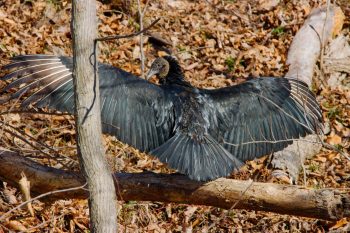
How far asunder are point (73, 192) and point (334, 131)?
409cm

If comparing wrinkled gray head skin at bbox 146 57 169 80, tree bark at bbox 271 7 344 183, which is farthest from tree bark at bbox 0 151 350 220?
tree bark at bbox 271 7 344 183

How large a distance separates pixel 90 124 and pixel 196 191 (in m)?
1.35

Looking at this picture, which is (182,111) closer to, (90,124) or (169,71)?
(169,71)

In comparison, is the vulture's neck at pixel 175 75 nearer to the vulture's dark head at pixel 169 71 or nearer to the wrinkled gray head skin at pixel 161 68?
the vulture's dark head at pixel 169 71

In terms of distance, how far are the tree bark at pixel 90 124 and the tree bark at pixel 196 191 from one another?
2.41 ft

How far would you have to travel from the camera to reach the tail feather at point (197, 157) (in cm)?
490

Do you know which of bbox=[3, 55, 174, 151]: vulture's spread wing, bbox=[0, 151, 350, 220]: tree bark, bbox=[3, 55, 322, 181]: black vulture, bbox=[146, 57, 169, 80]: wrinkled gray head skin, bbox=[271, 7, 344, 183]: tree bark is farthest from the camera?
bbox=[271, 7, 344, 183]: tree bark

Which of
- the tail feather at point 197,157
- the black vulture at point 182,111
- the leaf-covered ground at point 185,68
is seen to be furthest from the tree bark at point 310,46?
the tail feather at point 197,157

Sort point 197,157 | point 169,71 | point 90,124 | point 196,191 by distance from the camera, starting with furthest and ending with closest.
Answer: point 169,71
point 197,157
point 196,191
point 90,124

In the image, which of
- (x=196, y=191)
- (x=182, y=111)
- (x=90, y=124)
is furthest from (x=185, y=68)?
(x=90, y=124)

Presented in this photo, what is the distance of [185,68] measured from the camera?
335 inches

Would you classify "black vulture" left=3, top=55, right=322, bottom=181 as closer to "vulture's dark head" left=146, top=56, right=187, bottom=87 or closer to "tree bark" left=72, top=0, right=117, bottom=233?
"vulture's dark head" left=146, top=56, right=187, bottom=87

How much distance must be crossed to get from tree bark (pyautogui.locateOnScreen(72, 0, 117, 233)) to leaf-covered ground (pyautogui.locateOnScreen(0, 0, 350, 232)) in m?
1.81

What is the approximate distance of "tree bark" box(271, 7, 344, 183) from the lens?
7344 mm
